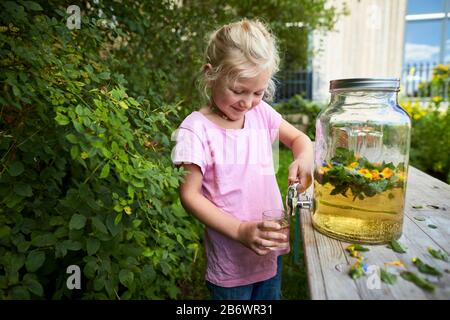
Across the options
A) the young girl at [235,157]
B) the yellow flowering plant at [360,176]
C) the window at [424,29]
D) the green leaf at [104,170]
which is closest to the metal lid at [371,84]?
the yellow flowering plant at [360,176]

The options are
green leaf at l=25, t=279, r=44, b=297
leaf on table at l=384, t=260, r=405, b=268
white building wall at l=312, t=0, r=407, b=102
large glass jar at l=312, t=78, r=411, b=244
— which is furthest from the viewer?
white building wall at l=312, t=0, r=407, b=102

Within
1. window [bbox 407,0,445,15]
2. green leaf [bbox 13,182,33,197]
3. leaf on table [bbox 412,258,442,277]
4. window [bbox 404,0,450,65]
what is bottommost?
leaf on table [bbox 412,258,442,277]

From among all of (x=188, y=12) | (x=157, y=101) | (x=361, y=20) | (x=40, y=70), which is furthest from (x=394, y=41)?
(x=40, y=70)

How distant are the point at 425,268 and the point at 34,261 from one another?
987mm

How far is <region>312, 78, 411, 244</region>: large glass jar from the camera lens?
834 mm

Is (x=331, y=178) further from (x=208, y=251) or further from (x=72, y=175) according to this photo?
(x=72, y=175)

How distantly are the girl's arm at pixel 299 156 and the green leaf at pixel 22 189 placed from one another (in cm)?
77

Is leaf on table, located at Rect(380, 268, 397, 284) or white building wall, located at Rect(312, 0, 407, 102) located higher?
white building wall, located at Rect(312, 0, 407, 102)

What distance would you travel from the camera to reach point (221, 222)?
0.92m

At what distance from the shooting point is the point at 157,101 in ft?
4.68

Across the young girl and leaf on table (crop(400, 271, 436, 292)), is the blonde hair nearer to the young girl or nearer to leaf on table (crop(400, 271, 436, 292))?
the young girl

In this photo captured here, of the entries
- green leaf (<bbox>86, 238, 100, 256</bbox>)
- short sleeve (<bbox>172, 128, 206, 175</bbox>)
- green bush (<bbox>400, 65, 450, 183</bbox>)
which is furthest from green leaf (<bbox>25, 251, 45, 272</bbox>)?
green bush (<bbox>400, 65, 450, 183</bbox>)

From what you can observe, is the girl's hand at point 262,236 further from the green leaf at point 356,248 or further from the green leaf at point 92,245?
the green leaf at point 92,245

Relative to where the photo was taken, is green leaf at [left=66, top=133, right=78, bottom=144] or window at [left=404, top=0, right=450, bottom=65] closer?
green leaf at [left=66, top=133, right=78, bottom=144]
